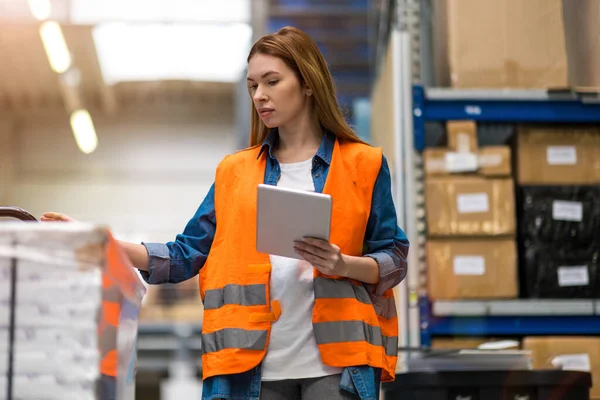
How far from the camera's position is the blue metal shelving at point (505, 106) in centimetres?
416

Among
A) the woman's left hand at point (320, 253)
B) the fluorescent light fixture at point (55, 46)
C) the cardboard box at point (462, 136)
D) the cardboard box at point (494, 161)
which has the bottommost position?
the woman's left hand at point (320, 253)

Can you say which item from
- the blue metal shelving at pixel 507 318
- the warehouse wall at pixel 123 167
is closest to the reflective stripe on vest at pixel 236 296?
the blue metal shelving at pixel 507 318

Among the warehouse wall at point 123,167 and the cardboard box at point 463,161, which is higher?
the warehouse wall at point 123,167

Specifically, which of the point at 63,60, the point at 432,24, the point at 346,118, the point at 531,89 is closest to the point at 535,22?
the point at 531,89

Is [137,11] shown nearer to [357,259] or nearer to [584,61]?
[584,61]

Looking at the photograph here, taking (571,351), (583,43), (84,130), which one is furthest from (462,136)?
(84,130)

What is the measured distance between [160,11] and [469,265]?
27.9 feet

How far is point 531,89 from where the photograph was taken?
4.16 metres

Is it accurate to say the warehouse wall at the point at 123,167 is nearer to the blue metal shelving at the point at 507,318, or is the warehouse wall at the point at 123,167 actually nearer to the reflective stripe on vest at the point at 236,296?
the blue metal shelving at the point at 507,318

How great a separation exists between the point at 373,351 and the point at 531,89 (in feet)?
8.35

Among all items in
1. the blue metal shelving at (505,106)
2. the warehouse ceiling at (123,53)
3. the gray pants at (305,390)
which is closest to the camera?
the gray pants at (305,390)

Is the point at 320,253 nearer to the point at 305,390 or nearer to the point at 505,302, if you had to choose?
the point at 305,390

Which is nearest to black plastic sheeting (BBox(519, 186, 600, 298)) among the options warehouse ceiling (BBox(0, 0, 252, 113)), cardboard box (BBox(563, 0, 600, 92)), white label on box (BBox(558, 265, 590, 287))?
white label on box (BBox(558, 265, 590, 287))

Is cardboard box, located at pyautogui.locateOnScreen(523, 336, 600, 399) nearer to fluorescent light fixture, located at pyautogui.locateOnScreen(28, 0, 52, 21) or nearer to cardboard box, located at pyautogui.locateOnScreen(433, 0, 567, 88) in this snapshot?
cardboard box, located at pyautogui.locateOnScreen(433, 0, 567, 88)
